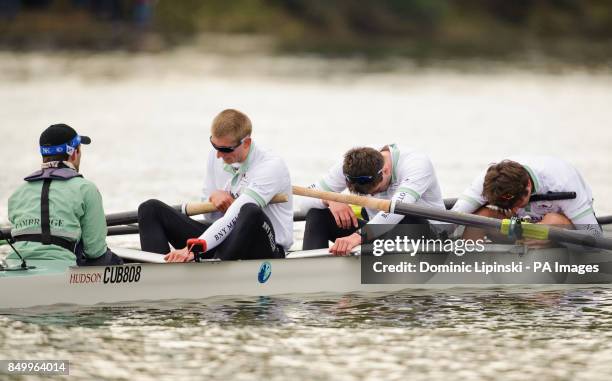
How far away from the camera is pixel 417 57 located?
70.6m

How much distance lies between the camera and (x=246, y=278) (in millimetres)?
13227

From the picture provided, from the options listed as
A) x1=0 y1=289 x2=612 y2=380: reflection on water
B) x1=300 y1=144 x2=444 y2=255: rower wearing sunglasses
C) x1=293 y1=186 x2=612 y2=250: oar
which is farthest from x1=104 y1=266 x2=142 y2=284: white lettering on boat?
x1=293 y1=186 x2=612 y2=250: oar

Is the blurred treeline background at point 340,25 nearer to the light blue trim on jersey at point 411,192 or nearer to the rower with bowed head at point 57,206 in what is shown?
the light blue trim on jersey at point 411,192

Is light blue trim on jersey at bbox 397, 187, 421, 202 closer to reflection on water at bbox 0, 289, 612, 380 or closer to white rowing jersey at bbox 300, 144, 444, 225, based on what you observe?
white rowing jersey at bbox 300, 144, 444, 225

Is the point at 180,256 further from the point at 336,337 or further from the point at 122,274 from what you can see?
the point at 336,337

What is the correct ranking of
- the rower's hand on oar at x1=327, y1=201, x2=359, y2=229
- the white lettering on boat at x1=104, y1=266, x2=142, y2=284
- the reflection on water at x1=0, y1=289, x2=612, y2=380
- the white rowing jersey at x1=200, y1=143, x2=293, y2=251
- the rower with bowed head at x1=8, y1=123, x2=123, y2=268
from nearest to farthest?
the reflection on water at x1=0, y1=289, x2=612, y2=380, the rower with bowed head at x1=8, y1=123, x2=123, y2=268, the white lettering on boat at x1=104, y1=266, x2=142, y2=284, the white rowing jersey at x1=200, y1=143, x2=293, y2=251, the rower's hand on oar at x1=327, y1=201, x2=359, y2=229

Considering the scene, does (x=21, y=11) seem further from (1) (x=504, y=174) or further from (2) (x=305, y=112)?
(1) (x=504, y=174)

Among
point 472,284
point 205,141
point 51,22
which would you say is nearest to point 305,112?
point 205,141

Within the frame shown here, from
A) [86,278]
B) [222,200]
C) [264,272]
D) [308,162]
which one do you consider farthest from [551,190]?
[308,162]

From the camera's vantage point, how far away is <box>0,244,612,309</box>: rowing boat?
12258mm

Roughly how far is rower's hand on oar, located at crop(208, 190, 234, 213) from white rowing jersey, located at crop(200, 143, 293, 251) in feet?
0.22

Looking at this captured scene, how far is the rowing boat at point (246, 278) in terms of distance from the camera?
483 inches

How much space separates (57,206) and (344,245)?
10.3ft

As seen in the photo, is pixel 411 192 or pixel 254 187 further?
pixel 411 192
